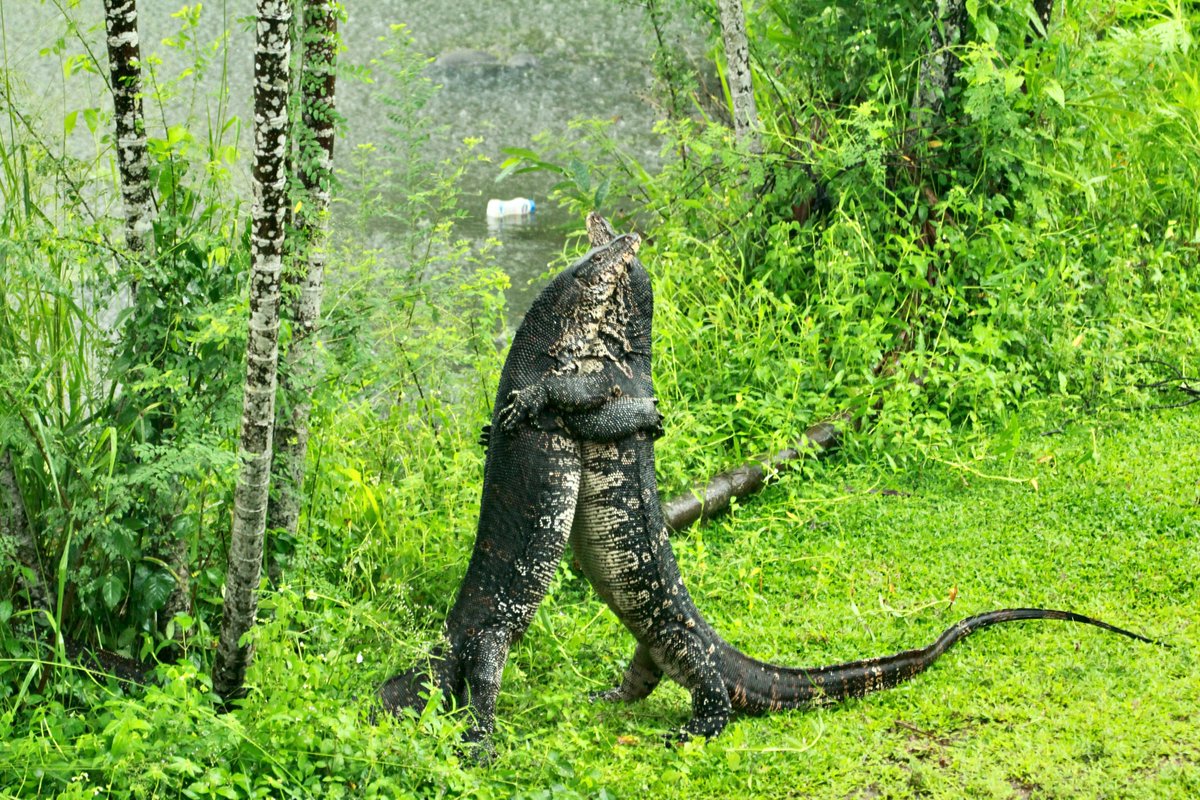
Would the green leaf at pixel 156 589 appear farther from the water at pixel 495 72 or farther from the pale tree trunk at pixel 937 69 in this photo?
the water at pixel 495 72

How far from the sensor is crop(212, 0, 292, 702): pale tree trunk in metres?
3.40

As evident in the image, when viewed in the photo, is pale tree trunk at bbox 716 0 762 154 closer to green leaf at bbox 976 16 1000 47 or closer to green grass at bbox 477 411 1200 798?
green leaf at bbox 976 16 1000 47

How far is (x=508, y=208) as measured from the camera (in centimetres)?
1067

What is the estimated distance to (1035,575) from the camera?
5445mm

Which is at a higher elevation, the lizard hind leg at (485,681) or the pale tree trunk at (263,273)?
the pale tree trunk at (263,273)

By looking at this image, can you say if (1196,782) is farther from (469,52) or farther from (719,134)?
(469,52)

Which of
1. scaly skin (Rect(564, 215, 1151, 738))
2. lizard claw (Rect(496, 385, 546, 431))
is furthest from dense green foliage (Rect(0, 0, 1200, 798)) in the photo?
lizard claw (Rect(496, 385, 546, 431))

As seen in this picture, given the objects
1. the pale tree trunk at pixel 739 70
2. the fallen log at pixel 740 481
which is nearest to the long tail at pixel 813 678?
the fallen log at pixel 740 481

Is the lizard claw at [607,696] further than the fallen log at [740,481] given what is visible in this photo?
No

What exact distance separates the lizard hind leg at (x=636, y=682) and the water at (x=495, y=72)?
19.1 ft

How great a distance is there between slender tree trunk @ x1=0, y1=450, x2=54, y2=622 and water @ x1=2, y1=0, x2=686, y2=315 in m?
6.36

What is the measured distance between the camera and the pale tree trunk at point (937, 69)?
24.1ft

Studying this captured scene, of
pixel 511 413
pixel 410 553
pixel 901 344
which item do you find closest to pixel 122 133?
pixel 511 413

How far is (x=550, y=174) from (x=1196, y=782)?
8938 millimetres
